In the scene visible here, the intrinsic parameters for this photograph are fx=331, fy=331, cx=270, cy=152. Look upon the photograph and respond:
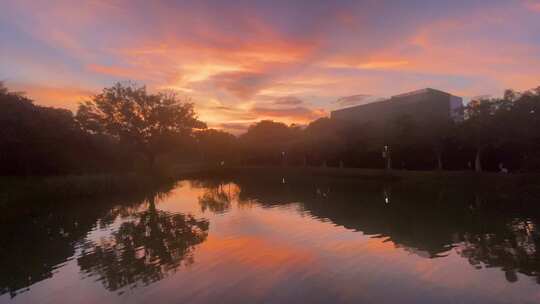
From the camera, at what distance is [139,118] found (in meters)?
42.3

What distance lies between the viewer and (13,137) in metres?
22.8

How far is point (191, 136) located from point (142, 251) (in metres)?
38.2

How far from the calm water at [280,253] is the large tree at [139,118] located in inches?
913

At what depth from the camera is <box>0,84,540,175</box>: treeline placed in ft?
80.5

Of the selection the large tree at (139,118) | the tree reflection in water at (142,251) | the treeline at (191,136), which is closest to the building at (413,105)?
the treeline at (191,136)

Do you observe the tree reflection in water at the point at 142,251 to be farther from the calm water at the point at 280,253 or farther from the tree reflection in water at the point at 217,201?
the tree reflection in water at the point at 217,201

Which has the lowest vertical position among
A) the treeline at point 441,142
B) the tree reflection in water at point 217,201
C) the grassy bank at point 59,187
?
the tree reflection in water at point 217,201

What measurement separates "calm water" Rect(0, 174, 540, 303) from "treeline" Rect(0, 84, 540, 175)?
7.82 m

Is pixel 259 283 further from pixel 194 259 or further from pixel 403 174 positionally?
pixel 403 174

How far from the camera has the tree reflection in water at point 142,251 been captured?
9.25 metres

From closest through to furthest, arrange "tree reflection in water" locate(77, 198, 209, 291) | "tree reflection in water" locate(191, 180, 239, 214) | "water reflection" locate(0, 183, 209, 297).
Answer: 1. "tree reflection in water" locate(77, 198, 209, 291)
2. "water reflection" locate(0, 183, 209, 297)
3. "tree reflection in water" locate(191, 180, 239, 214)

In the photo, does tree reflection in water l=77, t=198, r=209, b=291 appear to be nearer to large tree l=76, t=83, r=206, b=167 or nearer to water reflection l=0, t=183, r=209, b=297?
water reflection l=0, t=183, r=209, b=297

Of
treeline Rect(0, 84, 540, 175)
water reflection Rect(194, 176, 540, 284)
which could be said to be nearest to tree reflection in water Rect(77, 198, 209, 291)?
water reflection Rect(194, 176, 540, 284)

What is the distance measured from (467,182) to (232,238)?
20.3m
